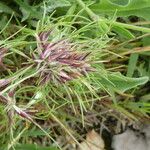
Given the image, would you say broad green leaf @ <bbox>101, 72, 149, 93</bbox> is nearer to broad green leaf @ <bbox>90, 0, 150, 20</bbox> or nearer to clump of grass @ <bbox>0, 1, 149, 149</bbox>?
clump of grass @ <bbox>0, 1, 149, 149</bbox>

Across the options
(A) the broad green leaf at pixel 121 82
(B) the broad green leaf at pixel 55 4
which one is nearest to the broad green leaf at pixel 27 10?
(B) the broad green leaf at pixel 55 4

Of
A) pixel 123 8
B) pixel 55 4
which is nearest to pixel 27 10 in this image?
pixel 55 4

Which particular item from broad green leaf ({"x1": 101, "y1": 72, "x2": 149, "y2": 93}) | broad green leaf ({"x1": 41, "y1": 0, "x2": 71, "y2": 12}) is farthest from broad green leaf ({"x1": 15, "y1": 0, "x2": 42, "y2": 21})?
broad green leaf ({"x1": 101, "y1": 72, "x2": 149, "y2": 93})

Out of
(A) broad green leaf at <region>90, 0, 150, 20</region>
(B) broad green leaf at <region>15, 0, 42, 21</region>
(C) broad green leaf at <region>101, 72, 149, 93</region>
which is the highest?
(B) broad green leaf at <region>15, 0, 42, 21</region>

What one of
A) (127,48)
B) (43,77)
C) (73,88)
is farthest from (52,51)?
(127,48)

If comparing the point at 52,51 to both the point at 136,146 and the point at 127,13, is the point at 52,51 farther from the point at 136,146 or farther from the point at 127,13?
the point at 136,146

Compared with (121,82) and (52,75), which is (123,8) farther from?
(52,75)

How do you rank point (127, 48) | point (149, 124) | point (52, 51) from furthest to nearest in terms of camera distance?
point (149, 124), point (127, 48), point (52, 51)

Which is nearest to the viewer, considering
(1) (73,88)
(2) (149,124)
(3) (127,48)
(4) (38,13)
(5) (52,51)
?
(5) (52,51)
